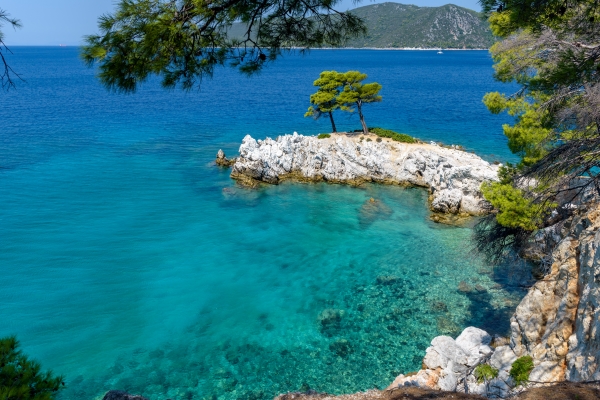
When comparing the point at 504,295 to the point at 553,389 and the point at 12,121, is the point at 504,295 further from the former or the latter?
the point at 12,121

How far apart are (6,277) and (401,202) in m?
25.0

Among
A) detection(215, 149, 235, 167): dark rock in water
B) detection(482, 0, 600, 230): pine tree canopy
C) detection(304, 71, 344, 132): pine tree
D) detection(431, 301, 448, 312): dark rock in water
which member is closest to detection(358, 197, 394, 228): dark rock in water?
detection(431, 301, 448, 312): dark rock in water

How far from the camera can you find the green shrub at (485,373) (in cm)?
1155

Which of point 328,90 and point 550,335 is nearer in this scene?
point 550,335

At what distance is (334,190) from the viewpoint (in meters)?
32.7

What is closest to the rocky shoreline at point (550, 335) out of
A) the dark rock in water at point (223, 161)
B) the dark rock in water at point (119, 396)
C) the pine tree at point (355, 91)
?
the dark rock in water at point (119, 396)

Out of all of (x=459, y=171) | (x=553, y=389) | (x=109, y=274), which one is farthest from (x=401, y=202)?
(x=553, y=389)

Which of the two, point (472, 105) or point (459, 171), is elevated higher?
point (472, 105)

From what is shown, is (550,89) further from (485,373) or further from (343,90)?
(343,90)

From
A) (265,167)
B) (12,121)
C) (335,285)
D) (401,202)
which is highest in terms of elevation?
(12,121)

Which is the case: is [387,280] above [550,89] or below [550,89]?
below

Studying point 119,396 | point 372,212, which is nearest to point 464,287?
point 372,212

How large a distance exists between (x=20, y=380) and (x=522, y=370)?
11150 millimetres

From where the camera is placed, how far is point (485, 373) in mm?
11656
